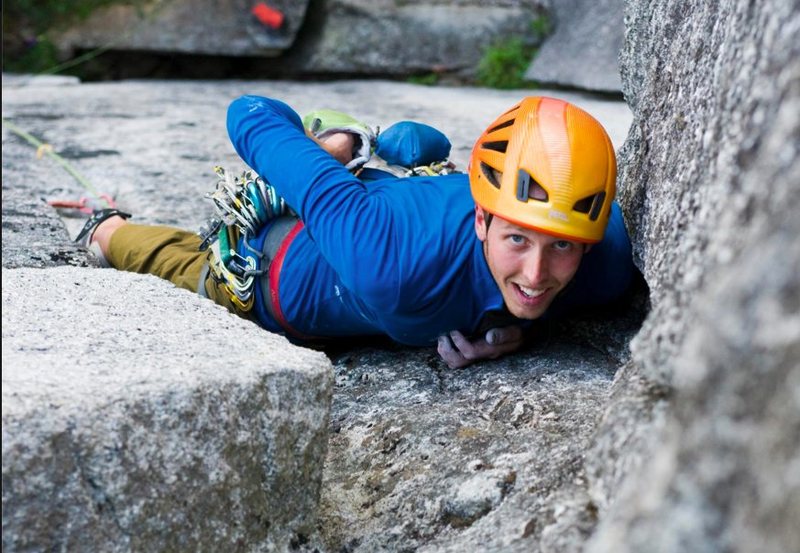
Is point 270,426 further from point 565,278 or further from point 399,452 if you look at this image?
point 565,278

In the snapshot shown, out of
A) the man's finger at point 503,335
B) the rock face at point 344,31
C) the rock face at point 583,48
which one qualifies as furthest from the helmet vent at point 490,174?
the rock face at point 344,31

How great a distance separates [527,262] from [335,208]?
1.74 feet

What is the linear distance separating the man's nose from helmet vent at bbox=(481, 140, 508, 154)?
29 cm

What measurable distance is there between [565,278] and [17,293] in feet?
4.32

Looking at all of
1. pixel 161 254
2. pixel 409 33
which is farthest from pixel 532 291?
pixel 409 33

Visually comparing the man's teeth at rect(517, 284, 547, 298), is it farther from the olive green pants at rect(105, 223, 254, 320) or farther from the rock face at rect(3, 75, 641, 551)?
the olive green pants at rect(105, 223, 254, 320)

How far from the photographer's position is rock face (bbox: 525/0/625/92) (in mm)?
7078

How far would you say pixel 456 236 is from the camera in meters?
2.79

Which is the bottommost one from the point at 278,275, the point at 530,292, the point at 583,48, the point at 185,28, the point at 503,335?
the point at 185,28

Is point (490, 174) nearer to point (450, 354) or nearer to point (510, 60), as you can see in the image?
point (450, 354)

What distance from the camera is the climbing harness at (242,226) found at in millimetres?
3348

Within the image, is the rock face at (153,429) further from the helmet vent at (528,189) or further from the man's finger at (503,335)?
the man's finger at (503,335)

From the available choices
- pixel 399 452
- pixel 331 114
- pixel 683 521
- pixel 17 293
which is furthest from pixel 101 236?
pixel 683 521

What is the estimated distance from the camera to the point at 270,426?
2.06m
